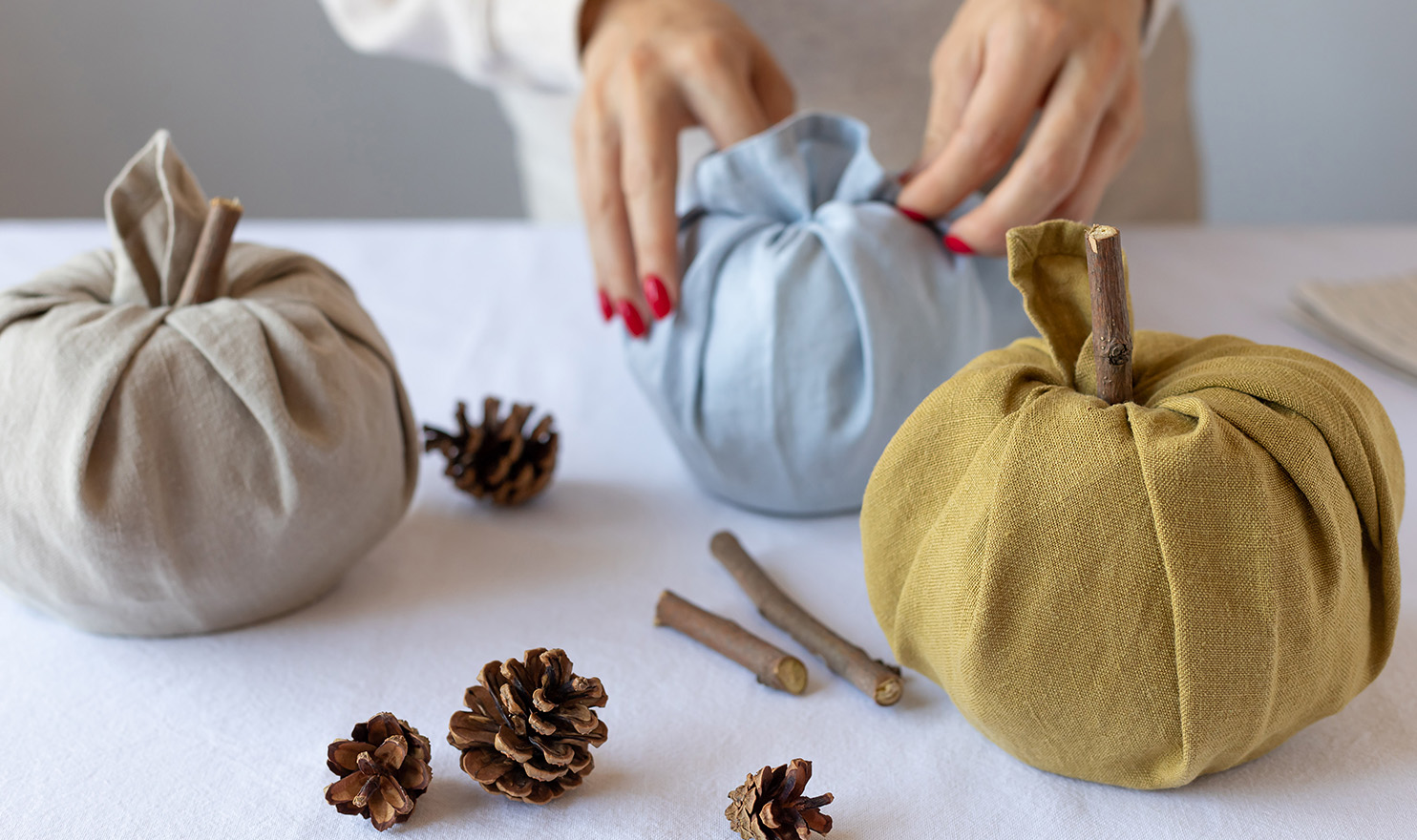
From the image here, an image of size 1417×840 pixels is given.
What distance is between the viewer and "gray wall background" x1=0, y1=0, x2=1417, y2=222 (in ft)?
6.63

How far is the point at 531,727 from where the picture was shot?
50 cm

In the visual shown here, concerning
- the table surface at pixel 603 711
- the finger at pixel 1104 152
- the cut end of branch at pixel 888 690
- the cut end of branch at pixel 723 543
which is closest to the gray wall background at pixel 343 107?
the table surface at pixel 603 711

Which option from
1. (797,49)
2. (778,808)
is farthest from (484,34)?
(778,808)

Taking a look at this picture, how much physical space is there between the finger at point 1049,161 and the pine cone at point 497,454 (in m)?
0.30

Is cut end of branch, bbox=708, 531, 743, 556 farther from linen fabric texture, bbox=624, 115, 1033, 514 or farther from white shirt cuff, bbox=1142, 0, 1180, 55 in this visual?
white shirt cuff, bbox=1142, 0, 1180, 55

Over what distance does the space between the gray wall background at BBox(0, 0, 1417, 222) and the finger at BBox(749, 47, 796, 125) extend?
1551 millimetres

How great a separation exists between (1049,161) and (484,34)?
0.55 meters

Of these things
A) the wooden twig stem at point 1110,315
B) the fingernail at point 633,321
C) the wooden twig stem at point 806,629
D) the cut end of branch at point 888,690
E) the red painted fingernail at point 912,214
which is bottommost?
the wooden twig stem at point 806,629

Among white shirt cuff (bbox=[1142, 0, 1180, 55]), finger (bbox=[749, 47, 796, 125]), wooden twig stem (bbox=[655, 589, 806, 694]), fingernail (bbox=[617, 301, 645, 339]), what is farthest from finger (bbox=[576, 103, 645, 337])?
white shirt cuff (bbox=[1142, 0, 1180, 55])

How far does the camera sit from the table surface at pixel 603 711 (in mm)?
489

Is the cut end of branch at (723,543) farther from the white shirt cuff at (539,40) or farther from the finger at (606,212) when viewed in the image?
the white shirt cuff at (539,40)

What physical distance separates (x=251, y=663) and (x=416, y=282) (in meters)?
0.60

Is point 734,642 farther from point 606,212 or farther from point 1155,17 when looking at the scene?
point 1155,17

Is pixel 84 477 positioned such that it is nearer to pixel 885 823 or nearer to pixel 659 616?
pixel 659 616
